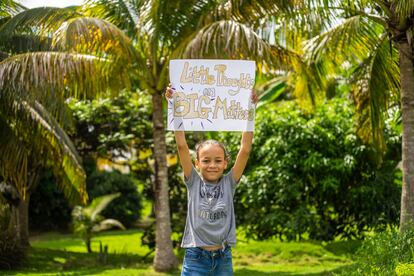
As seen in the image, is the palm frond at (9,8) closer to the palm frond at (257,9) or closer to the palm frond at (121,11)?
the palm frond at (121,11)

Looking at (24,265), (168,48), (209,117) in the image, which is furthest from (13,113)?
(209,117)

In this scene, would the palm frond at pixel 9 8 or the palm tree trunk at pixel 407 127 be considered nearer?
the palm tree trunk at pixel 407 127

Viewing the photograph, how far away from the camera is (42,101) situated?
961 cm

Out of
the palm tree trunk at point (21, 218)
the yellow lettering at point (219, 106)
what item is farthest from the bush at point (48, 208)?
the yellow lettering at point (219, 106)

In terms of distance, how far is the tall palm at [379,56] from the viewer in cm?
884

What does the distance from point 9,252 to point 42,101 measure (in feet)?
14.3

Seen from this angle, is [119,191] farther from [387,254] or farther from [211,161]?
[211,161]

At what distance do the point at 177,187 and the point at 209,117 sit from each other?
9.86m

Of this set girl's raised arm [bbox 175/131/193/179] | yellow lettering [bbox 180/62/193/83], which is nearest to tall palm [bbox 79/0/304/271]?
yellow lettering [bbox 180/62/193/83]

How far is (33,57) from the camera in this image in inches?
367

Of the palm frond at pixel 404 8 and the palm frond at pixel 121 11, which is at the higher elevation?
the palm frond at pixel 121 11

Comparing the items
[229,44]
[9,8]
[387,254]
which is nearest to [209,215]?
[387,254]

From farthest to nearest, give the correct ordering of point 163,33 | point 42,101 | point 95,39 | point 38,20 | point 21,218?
1. point 21,218
2. point 163,33
3. point 38,20
4. point 95,39
5. point 42,101

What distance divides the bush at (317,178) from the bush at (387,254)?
6.76 meters
